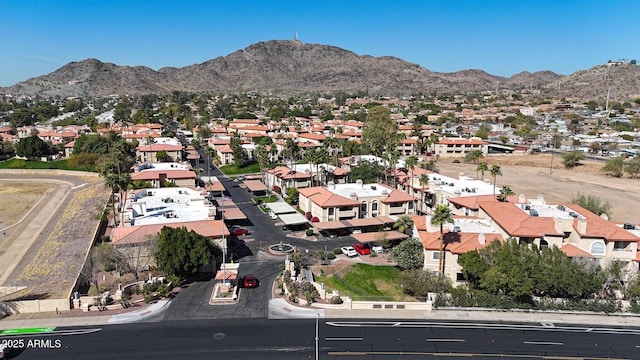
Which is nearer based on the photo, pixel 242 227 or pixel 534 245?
pixel 534 245

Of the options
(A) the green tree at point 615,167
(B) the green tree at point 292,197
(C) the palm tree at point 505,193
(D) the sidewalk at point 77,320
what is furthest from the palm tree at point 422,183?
(A) the green tree at point 615,167

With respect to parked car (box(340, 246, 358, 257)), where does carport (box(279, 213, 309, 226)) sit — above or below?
above

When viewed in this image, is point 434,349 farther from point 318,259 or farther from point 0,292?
point 0,292

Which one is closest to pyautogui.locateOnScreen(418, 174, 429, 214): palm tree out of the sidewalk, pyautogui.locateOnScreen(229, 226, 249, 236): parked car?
pyautogui.locateOnScreen(229, 226, 249, 236): parked car

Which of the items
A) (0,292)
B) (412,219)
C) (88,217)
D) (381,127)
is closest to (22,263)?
(0,292)

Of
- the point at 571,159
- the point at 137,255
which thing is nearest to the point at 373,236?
the point at 137,255

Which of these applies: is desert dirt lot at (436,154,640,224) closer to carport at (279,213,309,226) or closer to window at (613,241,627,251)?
window at (613,241,627,251)
